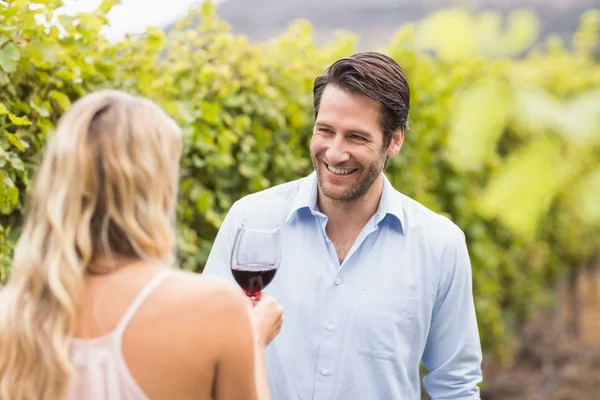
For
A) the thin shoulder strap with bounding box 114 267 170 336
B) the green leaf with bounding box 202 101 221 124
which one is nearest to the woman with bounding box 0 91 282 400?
the thin shoulder strap with bounding box 114 267 170 336

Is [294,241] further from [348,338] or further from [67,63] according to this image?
[67,63]

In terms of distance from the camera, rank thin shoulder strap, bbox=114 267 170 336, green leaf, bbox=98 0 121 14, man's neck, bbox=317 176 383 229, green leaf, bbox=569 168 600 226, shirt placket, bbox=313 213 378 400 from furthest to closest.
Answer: green leaf, bbox=98 0 121 14
man's neck, bbox=317 176 383 229
shirt placket, bbox=313 213 378 400
thin shoulder strap, bbox=114 267 170 336
green leaf, bbox=569 168 600 226

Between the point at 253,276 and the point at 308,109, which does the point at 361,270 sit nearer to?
the point at 253,276

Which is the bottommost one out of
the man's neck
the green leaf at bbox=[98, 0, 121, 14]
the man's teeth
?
the man's neck

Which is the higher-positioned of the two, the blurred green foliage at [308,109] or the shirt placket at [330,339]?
the blurred green foliage at [308,109]

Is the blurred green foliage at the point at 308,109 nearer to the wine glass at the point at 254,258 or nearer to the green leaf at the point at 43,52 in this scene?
the green leaf at the point at 43,52

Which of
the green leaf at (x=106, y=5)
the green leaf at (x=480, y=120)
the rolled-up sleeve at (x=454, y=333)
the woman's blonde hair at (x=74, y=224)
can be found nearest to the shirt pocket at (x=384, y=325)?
the rolled-up sleeve at (x=454, y=333)

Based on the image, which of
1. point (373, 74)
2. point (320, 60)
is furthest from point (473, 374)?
point (320, 60)

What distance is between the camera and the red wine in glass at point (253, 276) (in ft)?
6.98

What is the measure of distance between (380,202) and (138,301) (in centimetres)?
137

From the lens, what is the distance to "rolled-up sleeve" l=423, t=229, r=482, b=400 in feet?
8.38

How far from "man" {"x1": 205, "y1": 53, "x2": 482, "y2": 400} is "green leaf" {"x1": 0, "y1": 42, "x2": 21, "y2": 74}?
2.96 ft

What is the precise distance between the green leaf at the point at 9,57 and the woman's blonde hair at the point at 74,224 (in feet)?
3.74

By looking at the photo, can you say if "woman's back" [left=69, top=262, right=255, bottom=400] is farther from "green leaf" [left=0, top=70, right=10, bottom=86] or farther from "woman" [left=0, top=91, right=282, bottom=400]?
"green leaf" [left=0, top=70, right=10, bottom=86]
